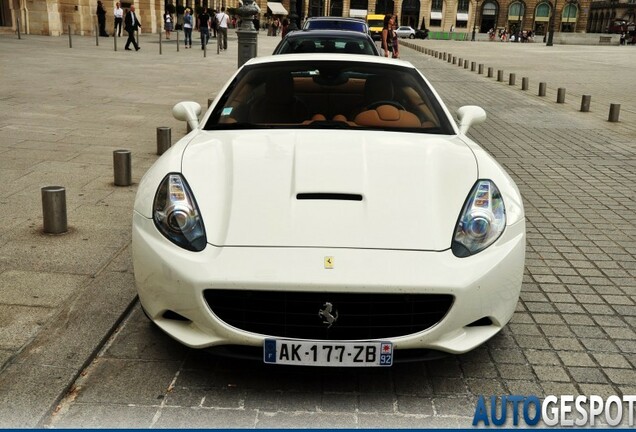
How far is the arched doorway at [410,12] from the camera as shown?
315ft

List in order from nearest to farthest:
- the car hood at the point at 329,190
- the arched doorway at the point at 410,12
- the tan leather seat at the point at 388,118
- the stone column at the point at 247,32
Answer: the car hood at the point at 329,190, the tan leather seat at the point at 388,118, the stone column at the point at 247,32, the arched doorway at the point at 410,12

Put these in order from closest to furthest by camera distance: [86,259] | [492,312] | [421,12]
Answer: [492,312]
[86,259]
[421,12]

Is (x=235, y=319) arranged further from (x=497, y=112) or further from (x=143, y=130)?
(x=497, y=112)

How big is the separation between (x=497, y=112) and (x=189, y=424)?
39.5 ft

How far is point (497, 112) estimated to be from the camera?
13719 mm

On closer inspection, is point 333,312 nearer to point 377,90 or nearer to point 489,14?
point 377,90

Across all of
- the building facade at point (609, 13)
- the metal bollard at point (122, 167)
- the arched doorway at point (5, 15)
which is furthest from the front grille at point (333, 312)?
the building facade at point (609, 13)

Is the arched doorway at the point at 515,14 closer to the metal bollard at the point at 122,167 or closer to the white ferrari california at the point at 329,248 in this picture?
the metal bollard at the point at 122,167

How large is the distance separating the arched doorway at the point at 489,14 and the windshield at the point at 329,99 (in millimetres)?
101750

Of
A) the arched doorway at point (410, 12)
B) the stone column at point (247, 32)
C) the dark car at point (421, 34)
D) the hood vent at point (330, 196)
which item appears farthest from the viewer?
the arched doorway at point (410, 12)

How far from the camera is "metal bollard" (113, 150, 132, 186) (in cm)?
660

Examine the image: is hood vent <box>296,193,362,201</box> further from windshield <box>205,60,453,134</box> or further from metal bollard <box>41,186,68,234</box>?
metal bollard <box>41,186,68,234</box>

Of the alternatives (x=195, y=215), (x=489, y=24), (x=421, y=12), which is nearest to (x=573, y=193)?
(x=195, y=215)

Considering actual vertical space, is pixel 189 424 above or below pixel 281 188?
below
